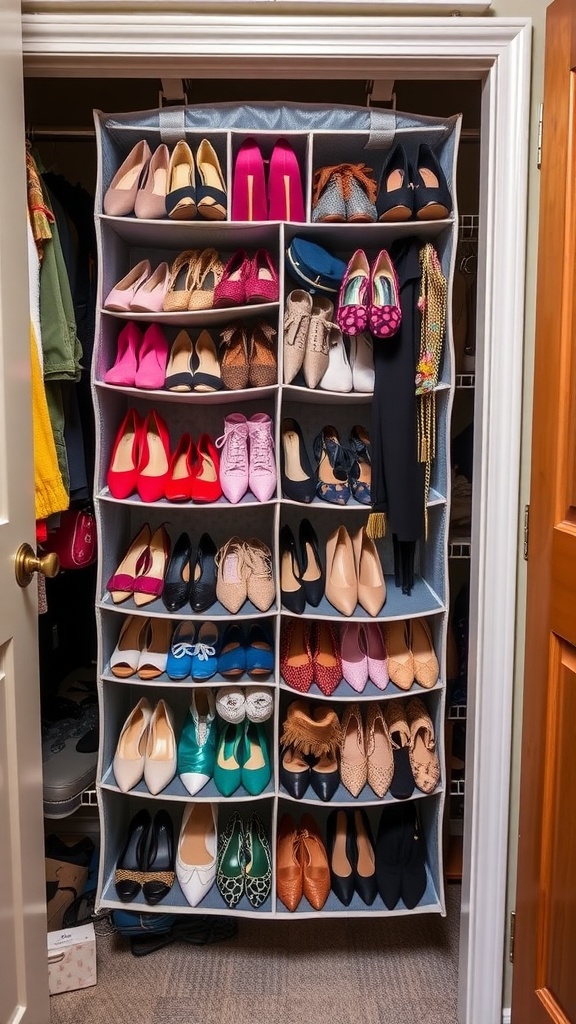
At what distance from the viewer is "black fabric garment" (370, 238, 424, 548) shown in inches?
63.2

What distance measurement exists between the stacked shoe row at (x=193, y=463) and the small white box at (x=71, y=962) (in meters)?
1.10

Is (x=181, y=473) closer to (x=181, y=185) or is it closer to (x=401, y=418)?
(x=401, y=418)

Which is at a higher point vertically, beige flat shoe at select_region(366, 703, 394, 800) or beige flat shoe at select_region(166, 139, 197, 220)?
beige flat shoe at select_region(166, 139, 197, 220)

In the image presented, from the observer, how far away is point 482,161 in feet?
4.58

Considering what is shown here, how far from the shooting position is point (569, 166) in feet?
3.82

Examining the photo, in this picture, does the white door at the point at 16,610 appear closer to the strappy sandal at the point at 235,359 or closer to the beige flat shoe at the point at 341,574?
the strappy sandal at the point at 235,359

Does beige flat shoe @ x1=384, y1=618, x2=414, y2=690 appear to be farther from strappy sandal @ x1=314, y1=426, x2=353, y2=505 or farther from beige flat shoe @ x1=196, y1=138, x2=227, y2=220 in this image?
beige flat shoe @ x1=196, y1=138, x2=227, y2=220

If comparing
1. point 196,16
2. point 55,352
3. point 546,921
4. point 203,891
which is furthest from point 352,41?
point 203,891

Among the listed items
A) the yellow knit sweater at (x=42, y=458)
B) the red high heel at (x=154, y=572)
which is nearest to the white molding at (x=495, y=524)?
the red high heel at (x=154, y=572)

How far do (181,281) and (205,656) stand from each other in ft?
3.30

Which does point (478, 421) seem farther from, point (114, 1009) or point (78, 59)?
point (114, 1009)

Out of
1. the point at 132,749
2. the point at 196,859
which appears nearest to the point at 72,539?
the point at 132,749

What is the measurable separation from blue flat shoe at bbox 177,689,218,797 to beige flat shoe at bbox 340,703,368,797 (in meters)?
0.35

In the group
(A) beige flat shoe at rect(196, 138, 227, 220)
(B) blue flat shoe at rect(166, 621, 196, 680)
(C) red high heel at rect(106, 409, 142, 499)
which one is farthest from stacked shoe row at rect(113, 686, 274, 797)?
(A) beige flat shoe at rect(196, 138, 227, 220)
